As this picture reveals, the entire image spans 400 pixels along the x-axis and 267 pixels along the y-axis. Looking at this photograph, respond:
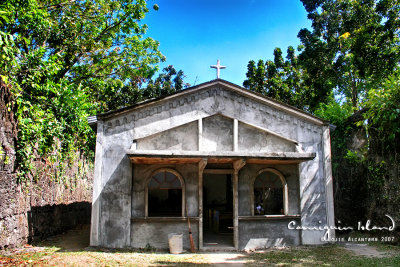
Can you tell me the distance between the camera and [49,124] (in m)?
10.7

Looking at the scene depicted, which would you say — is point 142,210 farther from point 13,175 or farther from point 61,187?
point 61,187

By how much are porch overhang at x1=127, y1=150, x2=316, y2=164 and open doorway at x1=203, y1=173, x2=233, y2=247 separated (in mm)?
2850

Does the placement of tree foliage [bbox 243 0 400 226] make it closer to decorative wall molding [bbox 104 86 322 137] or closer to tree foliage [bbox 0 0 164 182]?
decorative wall molding [bbox 104 86 322 137]

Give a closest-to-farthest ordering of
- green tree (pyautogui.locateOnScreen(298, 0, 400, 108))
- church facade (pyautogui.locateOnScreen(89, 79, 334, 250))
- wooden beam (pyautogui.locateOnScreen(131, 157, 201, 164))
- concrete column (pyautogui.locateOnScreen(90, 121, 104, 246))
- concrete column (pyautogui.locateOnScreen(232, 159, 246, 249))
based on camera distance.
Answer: wooden beam (pyautogui.locateOnScreen(131, 157, 201, 164)) → concrete column (pyautogui.locateOnScreen(90, 121, 104, 246)) → church facade (pyautogui.locateOnScreen(89, 79, 334, 250)) → concrete column (pyautogui.locateOnScreen(232, 159, 246, 249)) → green tree (pyautogui.locateOnScreen(298, 0, 400, 108))

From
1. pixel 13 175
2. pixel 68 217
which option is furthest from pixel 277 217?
pixel 68 217

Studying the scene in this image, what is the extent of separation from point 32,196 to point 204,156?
595 centimetres

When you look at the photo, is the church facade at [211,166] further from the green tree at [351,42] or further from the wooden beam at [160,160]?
the green tree at [351,42]

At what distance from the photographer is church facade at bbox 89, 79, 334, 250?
974cm

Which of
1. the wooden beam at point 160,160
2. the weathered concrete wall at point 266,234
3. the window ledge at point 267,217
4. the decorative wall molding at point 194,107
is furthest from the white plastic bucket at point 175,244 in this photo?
the decorative wall molding at point 194,107

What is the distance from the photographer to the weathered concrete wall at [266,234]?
10148mm

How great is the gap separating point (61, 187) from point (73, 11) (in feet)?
26.1

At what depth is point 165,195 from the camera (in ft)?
56.9

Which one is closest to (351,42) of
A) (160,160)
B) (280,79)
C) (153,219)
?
(280,79)

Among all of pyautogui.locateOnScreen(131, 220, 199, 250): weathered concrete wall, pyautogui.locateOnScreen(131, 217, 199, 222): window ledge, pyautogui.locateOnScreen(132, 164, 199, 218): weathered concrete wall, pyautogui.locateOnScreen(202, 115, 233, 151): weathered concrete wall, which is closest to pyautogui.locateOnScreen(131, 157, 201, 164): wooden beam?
pyautogui.locateOnScreen(132, 164, 199, 218): weathered concrete wall
